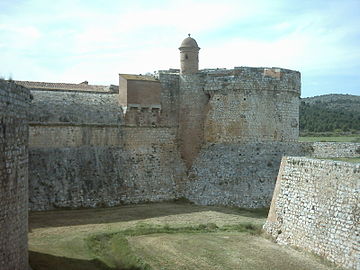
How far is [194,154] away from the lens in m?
25.5

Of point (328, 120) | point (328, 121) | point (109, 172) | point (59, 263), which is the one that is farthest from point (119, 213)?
point (328, 120)

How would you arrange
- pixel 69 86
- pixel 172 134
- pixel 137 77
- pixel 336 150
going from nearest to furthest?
1. pixel 137 77
2. pixel 336 150
3. pixel 172 134
4. pixel 69 86

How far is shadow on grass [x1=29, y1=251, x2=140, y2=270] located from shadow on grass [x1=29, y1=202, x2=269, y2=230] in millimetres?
4415

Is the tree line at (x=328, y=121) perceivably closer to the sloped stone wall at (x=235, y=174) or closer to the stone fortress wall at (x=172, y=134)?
the stone fortress wall at (x=172, y=134)

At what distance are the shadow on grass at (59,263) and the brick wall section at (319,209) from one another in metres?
5.96

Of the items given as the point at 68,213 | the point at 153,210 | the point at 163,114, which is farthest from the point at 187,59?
the point at 68,213

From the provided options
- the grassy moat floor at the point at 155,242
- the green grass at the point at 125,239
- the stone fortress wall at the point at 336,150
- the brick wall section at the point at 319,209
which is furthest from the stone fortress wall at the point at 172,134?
the brick wall section at the point at 319,209

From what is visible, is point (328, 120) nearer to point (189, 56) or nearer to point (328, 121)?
point (328, 121)

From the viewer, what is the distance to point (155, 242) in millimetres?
16031

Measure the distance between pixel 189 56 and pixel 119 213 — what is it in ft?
33.1

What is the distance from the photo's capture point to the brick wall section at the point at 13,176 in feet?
29.4

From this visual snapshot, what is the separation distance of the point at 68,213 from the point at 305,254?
10.9 metres

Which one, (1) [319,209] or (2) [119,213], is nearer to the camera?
(1) [319,209]

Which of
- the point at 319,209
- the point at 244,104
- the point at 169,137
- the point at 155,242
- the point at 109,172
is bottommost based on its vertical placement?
the point at 155,242
